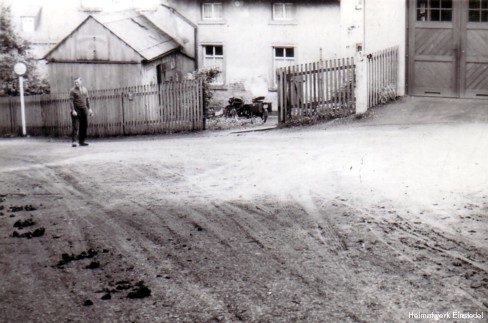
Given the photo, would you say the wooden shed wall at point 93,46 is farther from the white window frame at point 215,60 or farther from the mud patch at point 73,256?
the mud patch at point 73,256

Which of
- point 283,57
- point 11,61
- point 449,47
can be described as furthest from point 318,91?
point 11,61

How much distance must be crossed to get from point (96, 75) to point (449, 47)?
13067 millimetres

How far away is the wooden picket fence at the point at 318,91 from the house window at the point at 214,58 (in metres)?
11.0

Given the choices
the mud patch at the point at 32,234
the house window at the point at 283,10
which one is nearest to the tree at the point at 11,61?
the house window at the point at 283,10

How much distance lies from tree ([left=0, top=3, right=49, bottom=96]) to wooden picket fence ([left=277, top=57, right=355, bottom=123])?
14.3 m

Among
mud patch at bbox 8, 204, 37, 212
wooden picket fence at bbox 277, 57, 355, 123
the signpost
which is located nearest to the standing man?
wooden picket fence at bbox 277, 57, 355, 123

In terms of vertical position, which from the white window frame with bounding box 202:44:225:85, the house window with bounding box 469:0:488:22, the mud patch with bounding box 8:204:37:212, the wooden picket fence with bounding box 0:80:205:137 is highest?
the house window with bounding box 469:0:488:22

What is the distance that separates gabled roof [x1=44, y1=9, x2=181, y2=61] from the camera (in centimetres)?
2547

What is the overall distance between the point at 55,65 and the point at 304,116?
1160 centimetres

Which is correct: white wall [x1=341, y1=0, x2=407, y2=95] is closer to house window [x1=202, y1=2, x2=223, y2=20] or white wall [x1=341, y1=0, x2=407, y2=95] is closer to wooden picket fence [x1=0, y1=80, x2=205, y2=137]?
wooden picket fence [x1=0, y1=80, x2=205, y2=137]

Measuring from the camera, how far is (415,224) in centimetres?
842

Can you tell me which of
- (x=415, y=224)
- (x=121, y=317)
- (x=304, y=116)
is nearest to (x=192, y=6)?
(x=304, y=116)

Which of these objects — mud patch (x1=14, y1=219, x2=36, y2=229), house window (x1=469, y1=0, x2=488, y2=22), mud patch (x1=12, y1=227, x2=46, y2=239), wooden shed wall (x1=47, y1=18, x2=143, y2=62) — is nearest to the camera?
mud patch (x1=12, y1=227, x2=46, y2=239)

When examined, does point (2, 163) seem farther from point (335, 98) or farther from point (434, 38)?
point (434, 38)
